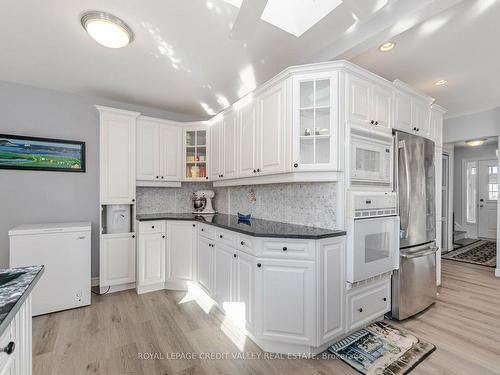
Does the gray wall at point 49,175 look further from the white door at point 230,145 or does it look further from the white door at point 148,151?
the white door at point 230,145

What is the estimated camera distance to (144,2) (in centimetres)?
174

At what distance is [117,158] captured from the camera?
3.17 m

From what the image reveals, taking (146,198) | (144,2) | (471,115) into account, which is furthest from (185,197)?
(471,115)

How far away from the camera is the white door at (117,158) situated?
308 cm

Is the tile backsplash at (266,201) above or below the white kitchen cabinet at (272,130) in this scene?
below

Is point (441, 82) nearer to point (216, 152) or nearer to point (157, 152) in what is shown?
point (216, 152)

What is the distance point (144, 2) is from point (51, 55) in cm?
135

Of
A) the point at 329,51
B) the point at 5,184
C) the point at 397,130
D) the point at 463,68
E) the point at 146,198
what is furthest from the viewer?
the point at 146,198

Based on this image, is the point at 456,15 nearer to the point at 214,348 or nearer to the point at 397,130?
the point at 397,130

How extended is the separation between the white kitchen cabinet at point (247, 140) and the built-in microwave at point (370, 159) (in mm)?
972

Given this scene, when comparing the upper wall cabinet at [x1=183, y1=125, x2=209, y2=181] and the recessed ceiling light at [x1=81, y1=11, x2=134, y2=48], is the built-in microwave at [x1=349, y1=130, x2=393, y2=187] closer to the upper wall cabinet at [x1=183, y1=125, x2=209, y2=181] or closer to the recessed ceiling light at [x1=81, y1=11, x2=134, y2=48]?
the recessed ceiling light at [x1=81, y1=11, x2=134, y2=48]

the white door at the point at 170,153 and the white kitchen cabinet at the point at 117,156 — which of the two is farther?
the white door at the point at 170,153

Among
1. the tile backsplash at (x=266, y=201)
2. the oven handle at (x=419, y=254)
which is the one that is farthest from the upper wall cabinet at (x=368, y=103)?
the oven handle at (x=419, y=254)

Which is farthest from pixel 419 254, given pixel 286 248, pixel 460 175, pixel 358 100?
pixel 460 175
